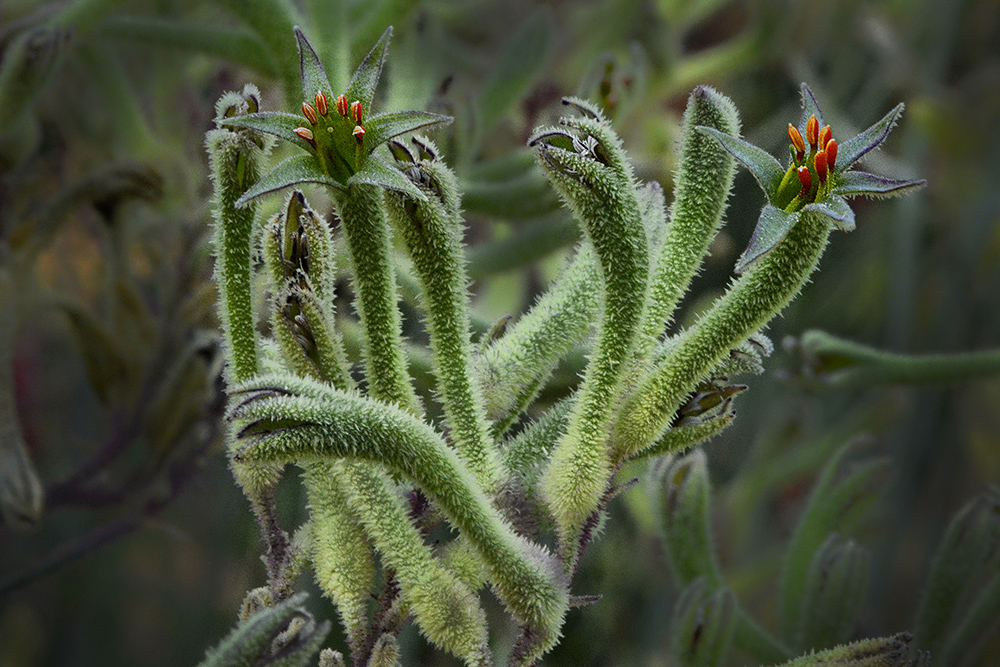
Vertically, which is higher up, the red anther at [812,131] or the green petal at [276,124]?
the green petal at [276,124]

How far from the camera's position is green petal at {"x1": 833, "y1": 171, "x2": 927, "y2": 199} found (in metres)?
0.27

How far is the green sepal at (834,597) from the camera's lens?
45 centimetres

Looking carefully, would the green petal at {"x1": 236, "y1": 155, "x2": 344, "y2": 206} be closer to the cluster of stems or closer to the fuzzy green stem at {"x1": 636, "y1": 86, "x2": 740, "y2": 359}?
the cluster of stems

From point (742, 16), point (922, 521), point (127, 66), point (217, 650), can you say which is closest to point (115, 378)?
point (127, 66)

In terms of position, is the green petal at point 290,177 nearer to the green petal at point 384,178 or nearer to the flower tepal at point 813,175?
the green petal at point 384,178

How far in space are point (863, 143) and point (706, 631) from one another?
222 mm

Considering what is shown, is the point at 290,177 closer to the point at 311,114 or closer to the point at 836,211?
the point at 311,114

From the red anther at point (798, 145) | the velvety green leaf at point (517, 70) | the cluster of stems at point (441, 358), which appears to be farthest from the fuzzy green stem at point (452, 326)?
the velvety green leaf at point (517, 70)

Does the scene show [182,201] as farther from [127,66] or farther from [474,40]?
[474,40]

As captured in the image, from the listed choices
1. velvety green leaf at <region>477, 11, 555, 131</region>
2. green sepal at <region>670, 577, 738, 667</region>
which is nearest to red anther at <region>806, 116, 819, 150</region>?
green sepal at <region>670, 577, 738, 667</region>

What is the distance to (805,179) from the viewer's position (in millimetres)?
279

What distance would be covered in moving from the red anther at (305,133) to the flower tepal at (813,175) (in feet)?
0.37

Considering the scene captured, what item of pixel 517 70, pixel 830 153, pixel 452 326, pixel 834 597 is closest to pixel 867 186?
pixel 830 153

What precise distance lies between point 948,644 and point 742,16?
724 mm
